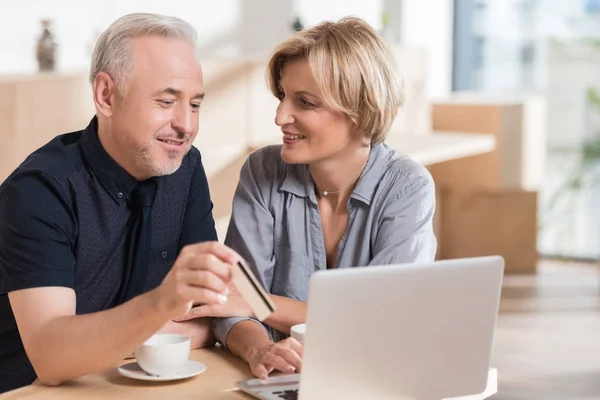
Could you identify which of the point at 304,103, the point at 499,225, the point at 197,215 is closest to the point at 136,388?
the point at 197,215

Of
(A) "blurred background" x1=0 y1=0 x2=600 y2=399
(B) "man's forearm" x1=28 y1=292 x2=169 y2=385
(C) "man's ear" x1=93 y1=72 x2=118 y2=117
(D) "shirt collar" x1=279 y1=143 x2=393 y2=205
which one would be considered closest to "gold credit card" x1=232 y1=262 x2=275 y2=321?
(B) "man's forearm" x1=28 y1=292 x2=169 y2=385

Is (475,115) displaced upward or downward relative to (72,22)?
downward

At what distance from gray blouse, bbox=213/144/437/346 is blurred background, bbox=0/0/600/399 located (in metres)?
1.55

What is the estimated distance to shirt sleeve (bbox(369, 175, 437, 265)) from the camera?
229 cm

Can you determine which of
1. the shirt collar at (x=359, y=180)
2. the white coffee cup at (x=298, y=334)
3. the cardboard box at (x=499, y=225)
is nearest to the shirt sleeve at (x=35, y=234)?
the white coffee cup at (x=298, y=334)

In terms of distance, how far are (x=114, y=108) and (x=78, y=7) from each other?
2.85 metres

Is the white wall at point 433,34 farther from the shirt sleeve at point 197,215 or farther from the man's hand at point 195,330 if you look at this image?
the man's hand at point 195,330

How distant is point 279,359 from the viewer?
1.92 metres

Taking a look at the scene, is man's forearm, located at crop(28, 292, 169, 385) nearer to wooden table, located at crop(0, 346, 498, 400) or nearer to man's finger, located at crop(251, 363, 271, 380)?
wooden table, located at crop(0, 346, 498, 400)

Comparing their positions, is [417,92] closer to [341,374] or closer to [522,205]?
[522,205]

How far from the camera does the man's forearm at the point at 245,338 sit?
6.59ft

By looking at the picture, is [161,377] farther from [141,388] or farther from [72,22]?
[72,22]

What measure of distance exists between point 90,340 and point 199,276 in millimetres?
287

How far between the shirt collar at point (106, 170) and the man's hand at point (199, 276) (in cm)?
50
